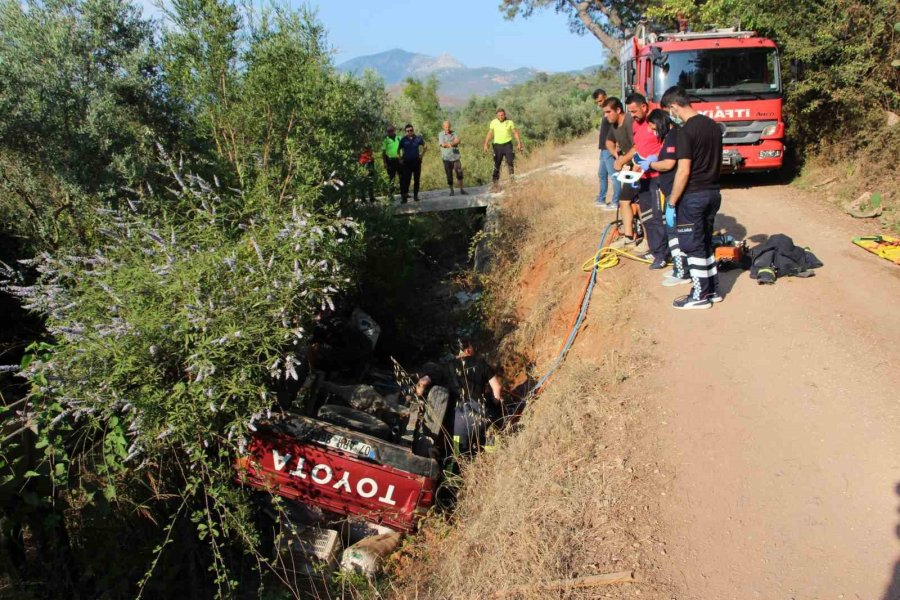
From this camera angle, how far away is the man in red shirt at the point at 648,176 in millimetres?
7047

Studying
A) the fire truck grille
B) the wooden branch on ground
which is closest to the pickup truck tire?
the wooden branch on ground

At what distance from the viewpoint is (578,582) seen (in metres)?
3.62

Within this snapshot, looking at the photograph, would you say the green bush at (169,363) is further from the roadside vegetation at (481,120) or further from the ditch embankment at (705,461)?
the roadside vegetation at (481,120)

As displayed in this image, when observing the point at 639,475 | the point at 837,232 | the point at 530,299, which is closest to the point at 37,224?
the point at 530,299

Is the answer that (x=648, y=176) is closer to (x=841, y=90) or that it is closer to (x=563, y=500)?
(x=563, y=500)

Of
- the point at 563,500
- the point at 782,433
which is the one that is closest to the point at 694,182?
the point at 782,433

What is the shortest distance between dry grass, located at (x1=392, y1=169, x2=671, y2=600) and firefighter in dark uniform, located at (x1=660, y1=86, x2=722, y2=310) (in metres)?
1.06

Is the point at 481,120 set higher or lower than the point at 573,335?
higher

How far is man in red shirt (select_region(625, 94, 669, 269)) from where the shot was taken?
7047mm

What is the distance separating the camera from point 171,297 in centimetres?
436

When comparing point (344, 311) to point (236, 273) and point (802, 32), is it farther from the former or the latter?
point (802, 32)

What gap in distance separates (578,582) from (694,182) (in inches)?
155

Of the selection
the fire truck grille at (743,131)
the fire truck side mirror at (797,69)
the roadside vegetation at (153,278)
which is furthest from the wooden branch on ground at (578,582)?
the fire truck side mirror at (797,69)

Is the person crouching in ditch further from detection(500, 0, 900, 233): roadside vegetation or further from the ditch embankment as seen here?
the ditch embankment
